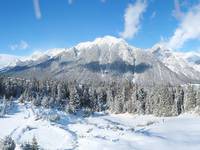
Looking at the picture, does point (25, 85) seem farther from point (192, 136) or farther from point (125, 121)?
point (192, 136)

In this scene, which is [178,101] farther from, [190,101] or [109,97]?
[109,97]

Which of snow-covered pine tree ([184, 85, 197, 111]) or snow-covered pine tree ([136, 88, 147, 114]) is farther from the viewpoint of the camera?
snow-covered pine tree ([136, 88, 147, 114])

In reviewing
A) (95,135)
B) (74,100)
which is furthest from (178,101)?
(95,135)

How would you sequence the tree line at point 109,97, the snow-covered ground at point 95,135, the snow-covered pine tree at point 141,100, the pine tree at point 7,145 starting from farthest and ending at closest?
1. the snow-covered pine tree at point 141,100
2. the tree line at point 109,97
3. the snow-covered ground at point 95,135
4. the pine tree at point 7,145

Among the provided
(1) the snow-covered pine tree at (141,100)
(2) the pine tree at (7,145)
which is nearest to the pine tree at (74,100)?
(1) the snow-covered pine tree at (141,100)

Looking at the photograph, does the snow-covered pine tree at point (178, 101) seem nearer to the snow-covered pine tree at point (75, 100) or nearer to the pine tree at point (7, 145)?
the snow-covered pine tree at point (75, 100)

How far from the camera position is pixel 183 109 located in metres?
138

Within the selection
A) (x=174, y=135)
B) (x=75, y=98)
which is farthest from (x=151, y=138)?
(x=75, y=98)

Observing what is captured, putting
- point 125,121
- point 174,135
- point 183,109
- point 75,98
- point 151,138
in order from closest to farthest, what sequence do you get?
point 151,138
point 174,135
point 125,121
point 183,109
point 75,98

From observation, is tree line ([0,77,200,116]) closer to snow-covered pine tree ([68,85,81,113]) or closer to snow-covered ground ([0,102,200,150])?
snow-covered pine tree ([68,85,81,113])

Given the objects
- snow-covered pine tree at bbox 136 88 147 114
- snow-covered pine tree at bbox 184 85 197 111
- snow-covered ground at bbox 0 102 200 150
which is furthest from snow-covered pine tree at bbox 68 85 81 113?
snow-covered pine tree at bbox 184 85 197 111

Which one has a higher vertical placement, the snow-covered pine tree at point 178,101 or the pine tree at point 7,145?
the snow-covered pine tree at point 178,101

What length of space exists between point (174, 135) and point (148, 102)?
244 feet

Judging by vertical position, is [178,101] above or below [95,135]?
above
